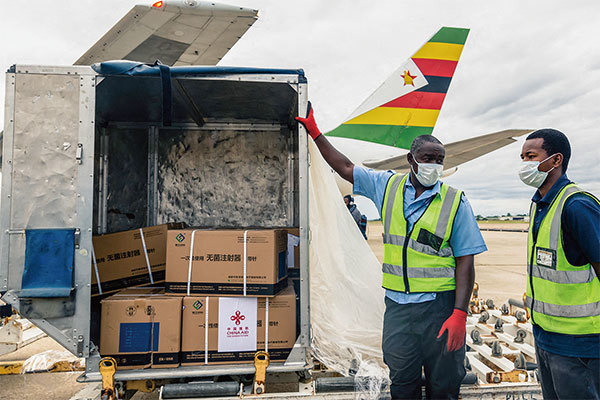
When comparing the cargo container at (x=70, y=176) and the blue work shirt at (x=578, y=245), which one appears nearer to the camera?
the blue work shirt at (x=578, y=245)

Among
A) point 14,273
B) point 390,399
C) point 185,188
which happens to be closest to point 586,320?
point 390,399

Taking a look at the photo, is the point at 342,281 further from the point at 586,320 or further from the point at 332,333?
the point at 586,320

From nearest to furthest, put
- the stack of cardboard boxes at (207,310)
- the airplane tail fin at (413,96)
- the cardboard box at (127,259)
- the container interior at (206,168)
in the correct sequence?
the stack of cardboard boxes at (207,310) < the cardboard box at (127,259) < the container interior at (206,168) < the airplane tail fin at (413,96)

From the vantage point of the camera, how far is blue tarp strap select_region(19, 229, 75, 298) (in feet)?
7.64

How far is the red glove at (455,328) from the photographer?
199cm

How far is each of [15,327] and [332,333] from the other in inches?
132

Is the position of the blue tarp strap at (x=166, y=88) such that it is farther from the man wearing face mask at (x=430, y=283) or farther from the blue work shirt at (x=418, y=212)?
the man wearing face mask at (x=430, y=283)

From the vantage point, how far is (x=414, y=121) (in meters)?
9.97

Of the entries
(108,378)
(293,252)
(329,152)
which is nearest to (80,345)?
(108,378)

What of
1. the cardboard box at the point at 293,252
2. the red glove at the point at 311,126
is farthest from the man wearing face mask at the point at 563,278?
the cardboard box at the point at 293,252

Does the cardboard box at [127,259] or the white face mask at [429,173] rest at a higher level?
the white face mask at [429,173]

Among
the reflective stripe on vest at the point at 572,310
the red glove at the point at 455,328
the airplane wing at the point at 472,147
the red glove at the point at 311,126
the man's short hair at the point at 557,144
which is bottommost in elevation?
the red glove at the point at 455,328

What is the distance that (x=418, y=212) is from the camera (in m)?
2.19

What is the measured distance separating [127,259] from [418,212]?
2.40 m
